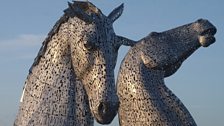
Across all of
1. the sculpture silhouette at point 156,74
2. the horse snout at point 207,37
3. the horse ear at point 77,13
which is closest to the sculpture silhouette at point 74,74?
A: the horse ear at point 77,13

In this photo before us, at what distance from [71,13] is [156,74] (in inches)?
110

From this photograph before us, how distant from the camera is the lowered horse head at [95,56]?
7.21 feet

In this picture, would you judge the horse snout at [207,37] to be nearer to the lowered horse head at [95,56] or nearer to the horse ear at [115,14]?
the horse ear at [115,14]

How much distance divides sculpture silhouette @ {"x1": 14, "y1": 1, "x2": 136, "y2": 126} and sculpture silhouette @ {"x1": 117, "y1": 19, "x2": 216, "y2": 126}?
2.39m

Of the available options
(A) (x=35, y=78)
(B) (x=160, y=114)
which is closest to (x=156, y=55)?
(B) (x=160, y=114)

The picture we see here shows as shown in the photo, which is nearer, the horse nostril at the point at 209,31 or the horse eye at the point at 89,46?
the horse eye at the point at 89,46

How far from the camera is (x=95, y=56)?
228cm

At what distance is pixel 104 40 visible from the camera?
2305 mm

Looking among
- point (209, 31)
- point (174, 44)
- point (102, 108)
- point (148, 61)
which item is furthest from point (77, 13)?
point (209, 31)

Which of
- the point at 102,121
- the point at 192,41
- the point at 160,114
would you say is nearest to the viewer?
the point at 102,121

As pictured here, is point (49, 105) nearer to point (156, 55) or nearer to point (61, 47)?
point (61, 47)

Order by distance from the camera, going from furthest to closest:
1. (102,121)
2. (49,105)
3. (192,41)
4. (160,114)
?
1. (192,41)
2. (160,114)
3. (49,105)
4. (102,121)

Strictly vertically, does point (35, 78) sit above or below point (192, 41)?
below

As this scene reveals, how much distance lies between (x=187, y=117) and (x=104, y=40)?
2857mm
